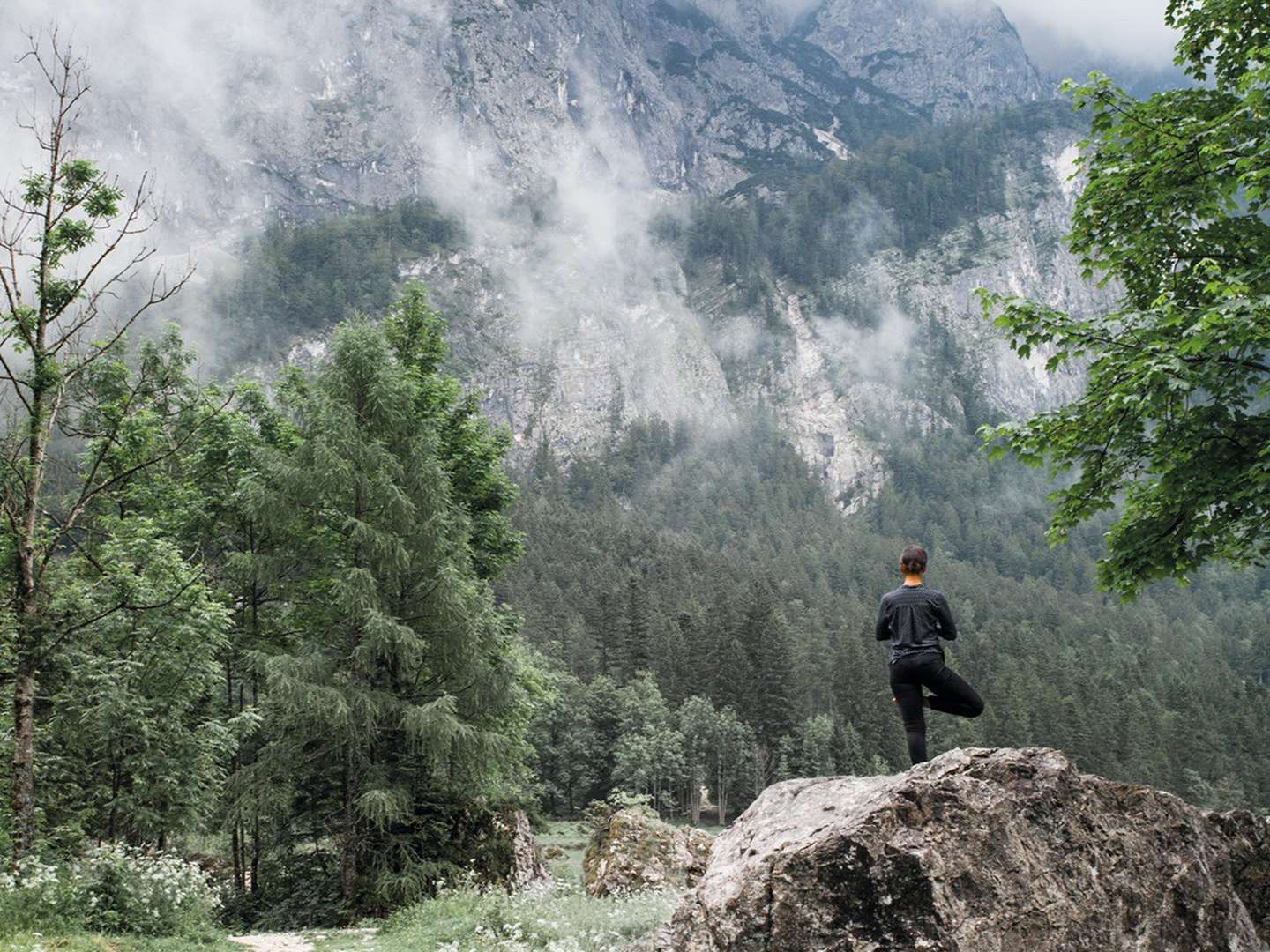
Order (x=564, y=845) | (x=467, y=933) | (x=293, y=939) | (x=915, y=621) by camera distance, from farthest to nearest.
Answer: (x=564, y=845) → (x=293, y=939) → (x=467, y=933) → (x=915, y=621)

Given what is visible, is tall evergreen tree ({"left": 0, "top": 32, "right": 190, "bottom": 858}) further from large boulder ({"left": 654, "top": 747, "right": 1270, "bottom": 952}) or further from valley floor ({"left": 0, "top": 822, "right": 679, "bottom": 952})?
large boulder ({"left": 654, "top": 747, "right": 1270, "bottom": 952})

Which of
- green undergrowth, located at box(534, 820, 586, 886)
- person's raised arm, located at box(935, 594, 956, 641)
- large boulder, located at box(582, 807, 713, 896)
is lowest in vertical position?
green undergrowth, located at box(534, 820, 586, 886)

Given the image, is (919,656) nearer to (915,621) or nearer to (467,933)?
(915,621)

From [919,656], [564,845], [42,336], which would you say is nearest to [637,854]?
[919,656]

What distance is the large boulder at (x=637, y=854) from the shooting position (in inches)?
644

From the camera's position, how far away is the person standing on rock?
7.32m

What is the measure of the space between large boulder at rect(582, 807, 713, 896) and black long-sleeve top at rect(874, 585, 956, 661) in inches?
391

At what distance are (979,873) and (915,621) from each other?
2.31 m

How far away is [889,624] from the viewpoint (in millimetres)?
7691

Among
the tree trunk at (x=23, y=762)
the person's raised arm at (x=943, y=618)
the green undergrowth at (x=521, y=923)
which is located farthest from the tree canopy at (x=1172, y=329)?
the tree trunk at (x=23, y=762)

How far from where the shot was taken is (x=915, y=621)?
746cm

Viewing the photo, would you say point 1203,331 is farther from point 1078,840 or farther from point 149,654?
point 149,654

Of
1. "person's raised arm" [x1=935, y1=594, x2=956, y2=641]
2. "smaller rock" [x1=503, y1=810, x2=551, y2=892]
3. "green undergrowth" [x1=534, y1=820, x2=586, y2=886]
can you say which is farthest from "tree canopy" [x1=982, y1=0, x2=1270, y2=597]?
"green undergrowth" [x1=534, y1=820, x2=586, y2=886]

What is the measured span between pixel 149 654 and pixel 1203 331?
14.7m
